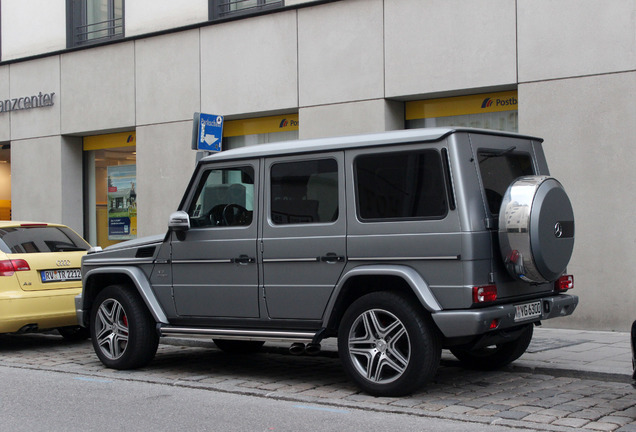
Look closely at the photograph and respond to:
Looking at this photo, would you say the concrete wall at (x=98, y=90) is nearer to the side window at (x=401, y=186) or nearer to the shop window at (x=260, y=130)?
the shop window at (x=260, y=130)

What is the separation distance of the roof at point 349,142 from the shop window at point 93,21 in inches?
379

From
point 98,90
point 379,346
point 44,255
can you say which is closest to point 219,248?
point 379,346

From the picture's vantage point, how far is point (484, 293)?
6453 mm

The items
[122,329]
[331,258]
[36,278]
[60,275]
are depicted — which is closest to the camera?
[331,258]

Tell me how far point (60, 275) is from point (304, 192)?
412cm

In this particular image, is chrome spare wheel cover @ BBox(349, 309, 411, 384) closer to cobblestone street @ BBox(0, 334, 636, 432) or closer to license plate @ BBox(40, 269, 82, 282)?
cobblestone street @ BBox(0, 334, 636, 432)

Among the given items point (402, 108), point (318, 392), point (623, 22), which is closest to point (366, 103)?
point (402, 108)

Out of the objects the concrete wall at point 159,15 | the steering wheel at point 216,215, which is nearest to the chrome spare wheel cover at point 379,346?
the steering wheel at point 216,215

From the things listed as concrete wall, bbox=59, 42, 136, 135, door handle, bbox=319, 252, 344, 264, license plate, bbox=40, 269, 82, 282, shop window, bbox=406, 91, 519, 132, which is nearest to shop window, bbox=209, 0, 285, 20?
concrete wall, bbox=59, 42, 136, 135

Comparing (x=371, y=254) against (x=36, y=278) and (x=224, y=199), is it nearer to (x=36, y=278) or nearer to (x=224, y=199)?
(x=224, y=199)

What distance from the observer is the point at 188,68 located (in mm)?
15148

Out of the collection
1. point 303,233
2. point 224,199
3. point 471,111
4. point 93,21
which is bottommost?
point 303,233

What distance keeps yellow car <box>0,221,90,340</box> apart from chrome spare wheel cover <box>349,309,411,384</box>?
4498mm

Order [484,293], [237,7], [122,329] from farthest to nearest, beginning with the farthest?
[237,7]
[122,329]
[484,293]
